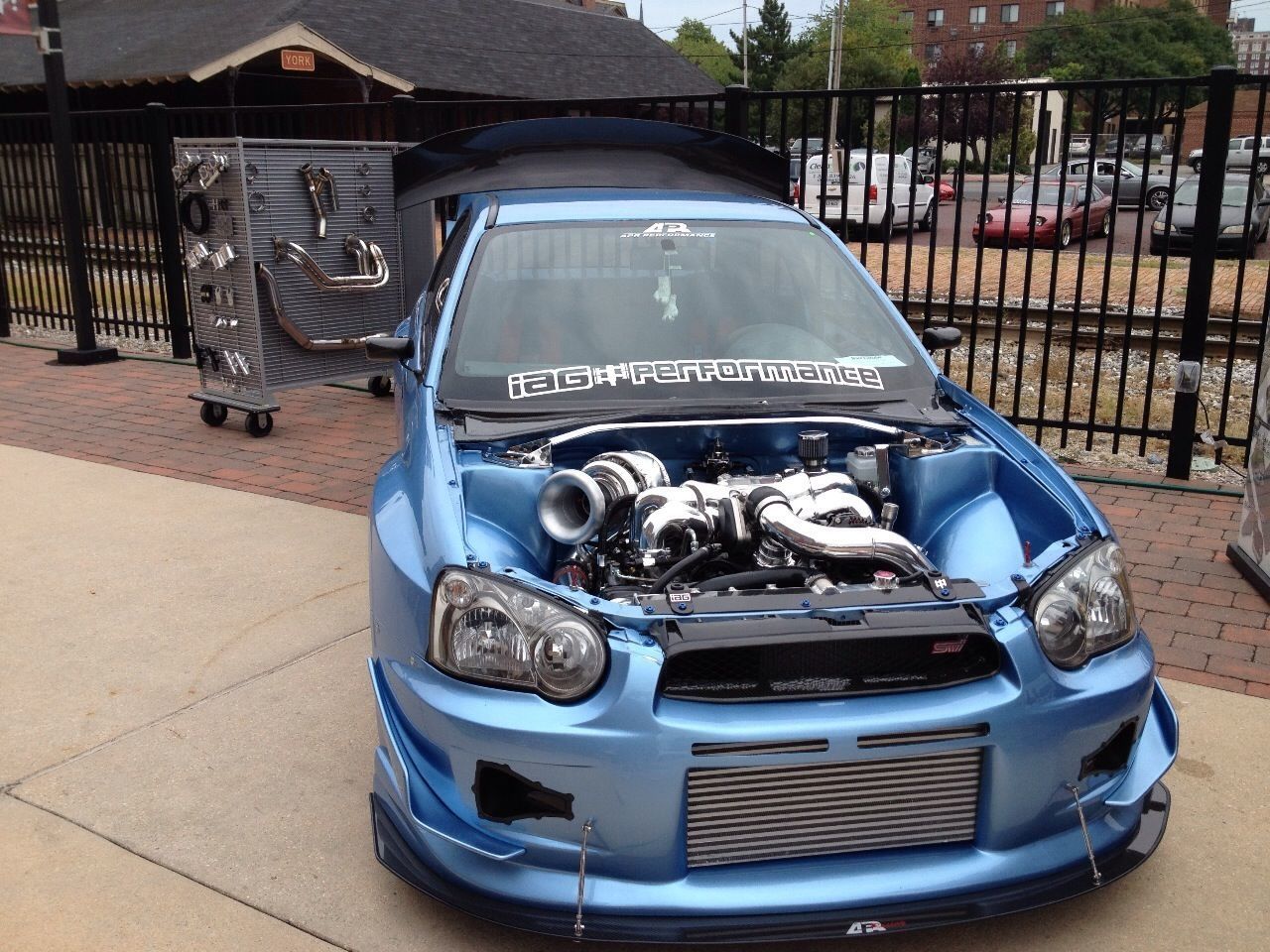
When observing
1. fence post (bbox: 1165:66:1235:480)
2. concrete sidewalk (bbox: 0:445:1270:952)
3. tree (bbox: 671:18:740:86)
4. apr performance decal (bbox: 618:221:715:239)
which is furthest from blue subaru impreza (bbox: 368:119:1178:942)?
tree (bbox: 671:18:740:86)

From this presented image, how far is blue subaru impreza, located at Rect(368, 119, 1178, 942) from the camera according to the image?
106 inches

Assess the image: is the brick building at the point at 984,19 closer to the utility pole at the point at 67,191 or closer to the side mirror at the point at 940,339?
the utility pole at the point at 67,191

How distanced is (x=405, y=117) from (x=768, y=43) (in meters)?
91.2

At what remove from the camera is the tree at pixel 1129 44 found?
8847 centimetres

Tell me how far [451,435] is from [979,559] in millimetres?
1632

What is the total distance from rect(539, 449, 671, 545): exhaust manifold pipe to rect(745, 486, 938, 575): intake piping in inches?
18.2

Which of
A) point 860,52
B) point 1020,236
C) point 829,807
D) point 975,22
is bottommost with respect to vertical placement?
point 1020,236

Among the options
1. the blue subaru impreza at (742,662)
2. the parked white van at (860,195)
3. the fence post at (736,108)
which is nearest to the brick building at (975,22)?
the parked white van at (860,195)

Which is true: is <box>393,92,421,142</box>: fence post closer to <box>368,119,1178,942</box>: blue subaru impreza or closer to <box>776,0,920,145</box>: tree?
<box>368,119,1178,942</box>: blue subaru impreza

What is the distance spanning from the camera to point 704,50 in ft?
331

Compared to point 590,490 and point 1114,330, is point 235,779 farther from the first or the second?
point 1114,330

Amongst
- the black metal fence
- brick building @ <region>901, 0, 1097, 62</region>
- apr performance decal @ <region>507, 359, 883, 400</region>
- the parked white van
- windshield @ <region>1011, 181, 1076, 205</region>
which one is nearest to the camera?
apr performance decal @ <region>507, 359, 883, 400</region>

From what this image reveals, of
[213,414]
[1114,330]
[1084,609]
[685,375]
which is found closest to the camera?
[1084,609]

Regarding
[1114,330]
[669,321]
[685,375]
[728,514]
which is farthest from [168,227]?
[1114,330]
